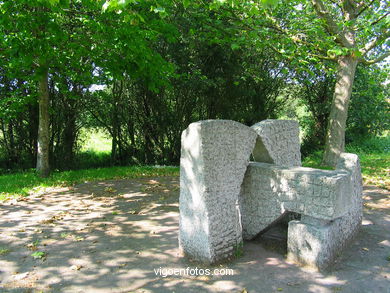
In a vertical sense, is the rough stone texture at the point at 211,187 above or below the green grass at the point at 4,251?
above

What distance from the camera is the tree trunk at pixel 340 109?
995 centimetres

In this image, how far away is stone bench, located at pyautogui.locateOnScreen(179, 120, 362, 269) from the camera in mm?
3699

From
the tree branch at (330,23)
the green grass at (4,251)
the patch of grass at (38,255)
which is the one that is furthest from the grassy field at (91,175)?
the tree branch at (330,23)

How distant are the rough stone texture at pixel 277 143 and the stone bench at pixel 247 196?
0.07 ft

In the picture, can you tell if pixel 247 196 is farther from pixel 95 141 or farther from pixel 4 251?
pixel 95 141

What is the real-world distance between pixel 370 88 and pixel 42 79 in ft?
46.9

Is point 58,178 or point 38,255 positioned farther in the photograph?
point 58,178

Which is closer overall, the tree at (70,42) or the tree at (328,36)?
the tree at (70,42)

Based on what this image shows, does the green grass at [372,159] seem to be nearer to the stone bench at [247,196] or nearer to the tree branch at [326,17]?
the tree branch at [326,17]

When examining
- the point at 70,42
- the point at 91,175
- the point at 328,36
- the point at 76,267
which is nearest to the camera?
the point at 76,267

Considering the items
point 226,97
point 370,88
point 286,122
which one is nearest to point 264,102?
point 226,97

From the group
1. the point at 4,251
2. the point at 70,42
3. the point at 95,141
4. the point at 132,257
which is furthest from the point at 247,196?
the point at 95,141

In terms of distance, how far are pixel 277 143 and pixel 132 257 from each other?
2554 millimetres

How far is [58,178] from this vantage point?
909 cm
